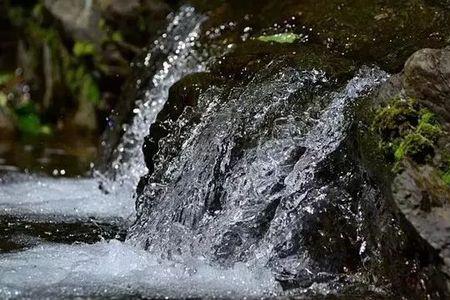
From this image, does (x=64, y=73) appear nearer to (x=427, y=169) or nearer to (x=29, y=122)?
(x=29, y=122)

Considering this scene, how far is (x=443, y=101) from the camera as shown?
120 inches

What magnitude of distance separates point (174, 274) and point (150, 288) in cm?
25

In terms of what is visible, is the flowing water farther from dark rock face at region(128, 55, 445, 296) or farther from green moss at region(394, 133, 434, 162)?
green moss at region(394, 133, 434, 162)

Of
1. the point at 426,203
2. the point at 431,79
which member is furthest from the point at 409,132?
the point at 426,203

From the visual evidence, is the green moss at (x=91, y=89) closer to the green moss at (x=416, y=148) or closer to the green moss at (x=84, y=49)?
the green moss at (x=84, y=49)

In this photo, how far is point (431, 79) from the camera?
310 cm

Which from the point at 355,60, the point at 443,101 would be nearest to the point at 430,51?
the point at 443,101

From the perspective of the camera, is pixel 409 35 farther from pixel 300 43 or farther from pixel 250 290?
pixel 250 290

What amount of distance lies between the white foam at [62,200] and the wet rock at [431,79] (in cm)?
205

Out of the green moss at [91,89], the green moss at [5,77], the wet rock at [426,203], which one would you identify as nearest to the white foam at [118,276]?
the wet rock at [426,203]

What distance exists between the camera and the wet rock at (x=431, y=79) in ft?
10.0

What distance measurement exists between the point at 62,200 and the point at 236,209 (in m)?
1.98

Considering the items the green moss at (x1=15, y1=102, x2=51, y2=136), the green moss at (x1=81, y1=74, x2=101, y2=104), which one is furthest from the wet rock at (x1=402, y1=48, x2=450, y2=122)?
the green moss at (x1=15, y1=102, x2=51, y2=136)

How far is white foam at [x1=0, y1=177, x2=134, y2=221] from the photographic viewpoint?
4.56 m
